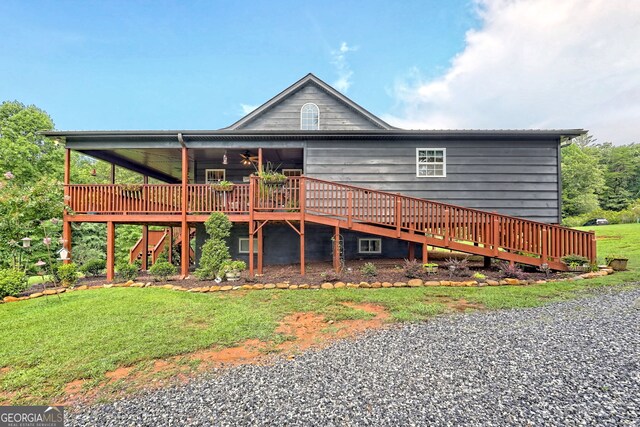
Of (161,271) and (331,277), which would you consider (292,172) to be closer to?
(331,277)

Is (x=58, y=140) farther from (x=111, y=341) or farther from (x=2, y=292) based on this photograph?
(x=111, y=341)

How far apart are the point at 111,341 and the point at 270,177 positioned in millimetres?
5538

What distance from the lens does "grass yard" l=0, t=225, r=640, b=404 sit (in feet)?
10.5

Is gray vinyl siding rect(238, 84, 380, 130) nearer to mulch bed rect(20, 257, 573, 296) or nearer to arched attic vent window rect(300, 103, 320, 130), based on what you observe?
arched attic vent window rect(300, 103, 320, 130)

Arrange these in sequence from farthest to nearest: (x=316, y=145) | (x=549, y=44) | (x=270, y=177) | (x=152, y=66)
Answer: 1. (x=152, y=66)
2. (x=549, y=44)
3. (x=316, y=145)
4. (x=270, y=177)

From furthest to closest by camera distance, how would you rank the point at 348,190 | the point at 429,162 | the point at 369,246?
the point at 369,246 → the point at 429,162 → the point at 348,190

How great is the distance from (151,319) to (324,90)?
10455mm

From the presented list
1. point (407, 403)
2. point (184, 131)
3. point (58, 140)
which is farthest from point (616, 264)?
point (58, 140)

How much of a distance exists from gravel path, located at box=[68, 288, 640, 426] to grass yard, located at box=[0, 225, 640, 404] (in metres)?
0.93

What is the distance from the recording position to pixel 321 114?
470 inches

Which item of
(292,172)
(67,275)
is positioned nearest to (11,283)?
(67,275)

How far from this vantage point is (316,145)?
388 inches

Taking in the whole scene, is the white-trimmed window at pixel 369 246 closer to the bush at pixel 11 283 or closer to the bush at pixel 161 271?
the bush at pixel 161 271

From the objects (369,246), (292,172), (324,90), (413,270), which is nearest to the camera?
(413,270)
